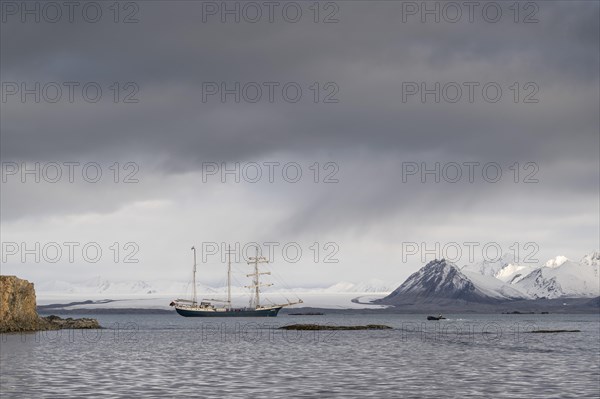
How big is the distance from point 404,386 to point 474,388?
444 cm

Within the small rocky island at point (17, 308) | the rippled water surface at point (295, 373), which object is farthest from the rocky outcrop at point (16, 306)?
the rippled water surface at point (295, 373)

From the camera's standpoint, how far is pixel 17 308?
167 meters

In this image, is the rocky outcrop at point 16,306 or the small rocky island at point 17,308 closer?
the rocky outcrop at point 16,306

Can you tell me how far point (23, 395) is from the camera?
48344mm

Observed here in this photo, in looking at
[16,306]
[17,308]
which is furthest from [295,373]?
[17,308]

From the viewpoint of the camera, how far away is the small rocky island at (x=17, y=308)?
159875mm

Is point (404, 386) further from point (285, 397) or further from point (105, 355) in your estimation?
point (105, 355)

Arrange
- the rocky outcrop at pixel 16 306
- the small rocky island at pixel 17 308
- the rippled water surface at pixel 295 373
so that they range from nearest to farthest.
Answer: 1. the rippled water surface at pixel 295 373
2. the rocky outcrop at pixel 16 306
3. the small rocky island at pixel 17 308

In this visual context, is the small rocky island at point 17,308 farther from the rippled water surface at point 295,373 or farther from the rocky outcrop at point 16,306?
the rippled water surface at point 295,373

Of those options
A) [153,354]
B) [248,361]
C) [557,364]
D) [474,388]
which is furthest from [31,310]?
[474,388]

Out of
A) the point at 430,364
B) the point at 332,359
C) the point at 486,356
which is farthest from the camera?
the point at 486,356

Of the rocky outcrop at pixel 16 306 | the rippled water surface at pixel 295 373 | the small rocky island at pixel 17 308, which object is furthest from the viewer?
the small rocky island at pixel 17 308

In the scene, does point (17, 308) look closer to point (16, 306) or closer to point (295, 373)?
point (16, 306)

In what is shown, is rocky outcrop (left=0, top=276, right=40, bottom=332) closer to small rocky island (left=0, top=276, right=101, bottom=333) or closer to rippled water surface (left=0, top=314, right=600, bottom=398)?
small rocky island (left=0, top=276, right=101, bottom=333)
